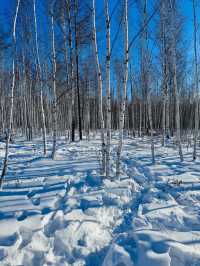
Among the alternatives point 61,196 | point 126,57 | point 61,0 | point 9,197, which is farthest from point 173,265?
point 61,0

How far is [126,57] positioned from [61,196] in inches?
148

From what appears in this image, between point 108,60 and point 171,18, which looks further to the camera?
point 171,18

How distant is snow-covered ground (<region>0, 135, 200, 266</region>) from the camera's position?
7.77 ft

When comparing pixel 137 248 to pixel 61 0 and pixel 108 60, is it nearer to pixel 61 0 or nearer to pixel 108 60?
pixel 108 60

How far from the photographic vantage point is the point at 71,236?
9.14 ft

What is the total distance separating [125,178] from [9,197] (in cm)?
287

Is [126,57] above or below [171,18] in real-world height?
below

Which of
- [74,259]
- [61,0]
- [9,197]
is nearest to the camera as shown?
[74,259]

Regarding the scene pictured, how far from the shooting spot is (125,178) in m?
5.69

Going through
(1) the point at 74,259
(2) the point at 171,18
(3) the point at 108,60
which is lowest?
(1) the point at 74,259

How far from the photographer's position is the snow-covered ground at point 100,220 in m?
2.37

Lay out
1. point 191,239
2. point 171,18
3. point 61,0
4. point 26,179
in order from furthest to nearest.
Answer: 1. point 61,0
2. point 171,18
3. point 26,179
4. point 191,239

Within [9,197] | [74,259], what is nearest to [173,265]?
[74,259]

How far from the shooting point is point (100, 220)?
3.27 metres
